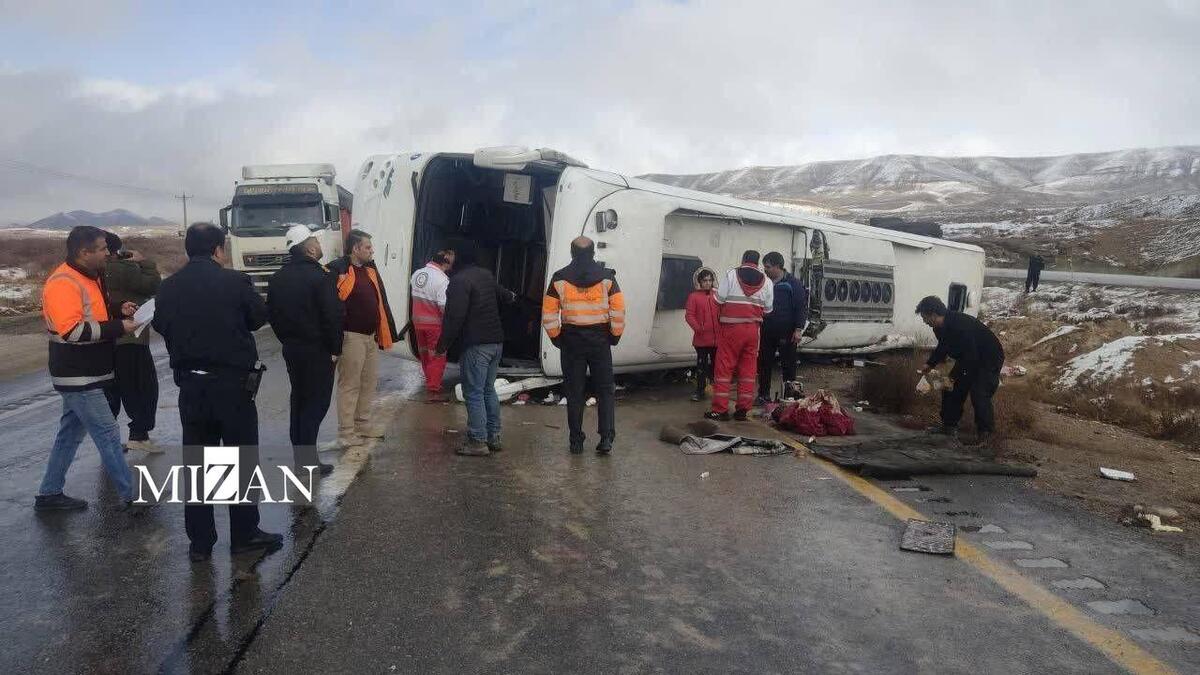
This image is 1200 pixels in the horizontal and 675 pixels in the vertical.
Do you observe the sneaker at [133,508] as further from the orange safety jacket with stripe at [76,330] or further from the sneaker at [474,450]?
the sneaker at [474,450]

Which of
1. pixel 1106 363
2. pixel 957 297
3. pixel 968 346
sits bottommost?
pixel 1106 363

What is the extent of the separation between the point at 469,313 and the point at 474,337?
185 millimetres

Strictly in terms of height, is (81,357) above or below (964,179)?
below

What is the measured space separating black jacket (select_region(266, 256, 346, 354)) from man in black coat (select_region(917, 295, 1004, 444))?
16.3 feet

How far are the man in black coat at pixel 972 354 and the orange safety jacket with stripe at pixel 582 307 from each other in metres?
2.83

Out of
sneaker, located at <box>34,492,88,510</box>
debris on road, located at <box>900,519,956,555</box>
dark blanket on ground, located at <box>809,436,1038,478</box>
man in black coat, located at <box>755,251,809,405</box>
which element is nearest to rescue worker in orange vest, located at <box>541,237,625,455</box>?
dark blanket on ground, located at <box>809,436,1038,478</box>

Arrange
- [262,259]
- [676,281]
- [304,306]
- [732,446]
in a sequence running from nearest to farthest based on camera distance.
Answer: [304,306]
[732,446]
[676,281]
[262,259]

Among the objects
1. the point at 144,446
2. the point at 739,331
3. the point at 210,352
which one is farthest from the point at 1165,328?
the point at 210,352

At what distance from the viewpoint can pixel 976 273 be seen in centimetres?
1555

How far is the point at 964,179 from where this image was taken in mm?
144625

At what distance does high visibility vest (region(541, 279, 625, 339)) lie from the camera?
6.35 m

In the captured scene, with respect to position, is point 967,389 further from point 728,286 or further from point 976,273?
point 976,273

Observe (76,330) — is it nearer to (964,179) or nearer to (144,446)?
(144,446)

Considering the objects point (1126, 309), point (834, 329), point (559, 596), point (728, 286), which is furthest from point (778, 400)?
point (1126, 309)
